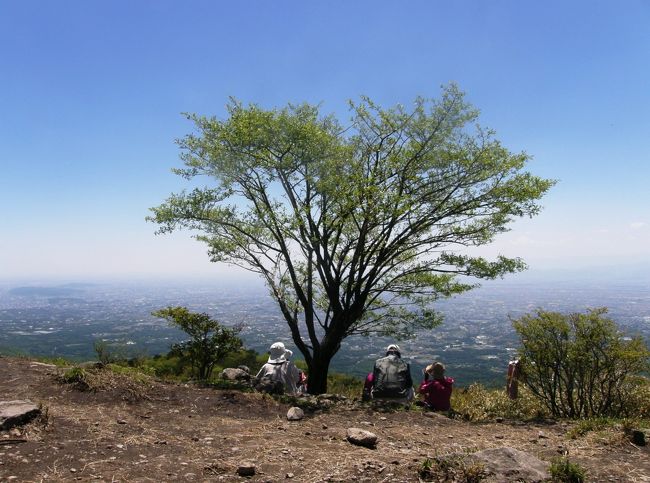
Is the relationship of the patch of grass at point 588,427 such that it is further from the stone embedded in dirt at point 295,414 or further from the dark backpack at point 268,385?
the dark backpack at point 268,385

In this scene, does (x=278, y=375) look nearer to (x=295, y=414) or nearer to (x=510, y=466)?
(x=295, y=414)

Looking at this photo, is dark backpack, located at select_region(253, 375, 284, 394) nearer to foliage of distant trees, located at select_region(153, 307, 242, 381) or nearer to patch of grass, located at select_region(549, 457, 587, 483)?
foliage of distant trees, located at select_region(153, 307, 242, 381)

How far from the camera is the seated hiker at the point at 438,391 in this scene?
29.9ft

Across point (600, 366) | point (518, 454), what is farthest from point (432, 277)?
point (518, 454)

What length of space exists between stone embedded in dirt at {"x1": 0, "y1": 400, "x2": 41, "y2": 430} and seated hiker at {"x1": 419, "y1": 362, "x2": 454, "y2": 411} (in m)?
7.03

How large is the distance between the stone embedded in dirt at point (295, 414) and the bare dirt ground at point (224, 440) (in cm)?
13

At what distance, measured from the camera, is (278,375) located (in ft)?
31.2

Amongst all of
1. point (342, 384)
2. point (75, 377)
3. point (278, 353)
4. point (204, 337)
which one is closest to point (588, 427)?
point (278, 353)

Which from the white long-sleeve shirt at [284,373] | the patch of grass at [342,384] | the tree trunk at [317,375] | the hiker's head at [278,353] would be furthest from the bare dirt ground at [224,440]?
the patch of grass at [342,384]

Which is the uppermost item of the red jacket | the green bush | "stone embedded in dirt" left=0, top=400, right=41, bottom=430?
"stone embedded in dirt" left=0, top=400, right=41, bottom=430

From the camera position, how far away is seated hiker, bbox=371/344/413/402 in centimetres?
918

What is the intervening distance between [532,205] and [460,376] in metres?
27.6

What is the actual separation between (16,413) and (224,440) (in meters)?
2.58

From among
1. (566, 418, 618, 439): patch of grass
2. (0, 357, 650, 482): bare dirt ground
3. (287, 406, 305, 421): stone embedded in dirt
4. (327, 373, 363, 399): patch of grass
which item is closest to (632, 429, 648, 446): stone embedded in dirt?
(0, 357, 650, 482): bare dirt ground
